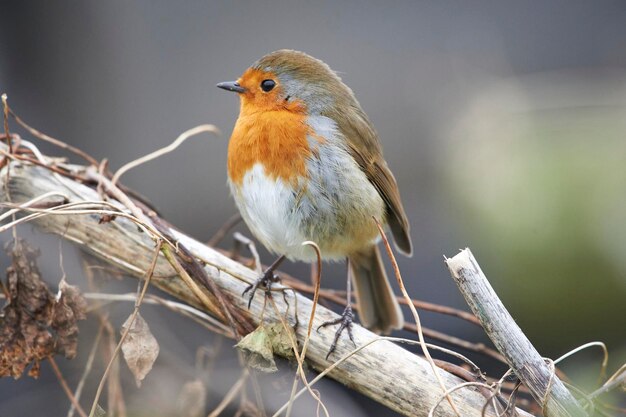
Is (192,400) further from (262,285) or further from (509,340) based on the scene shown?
(509,340)

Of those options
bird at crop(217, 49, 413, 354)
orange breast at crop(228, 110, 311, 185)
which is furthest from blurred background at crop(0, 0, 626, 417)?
orange breast at crop(228, 110, 311, 185)

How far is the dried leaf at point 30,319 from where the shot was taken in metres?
2.32

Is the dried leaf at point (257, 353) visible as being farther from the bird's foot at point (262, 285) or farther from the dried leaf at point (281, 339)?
the bird's foot at point (262, 285)

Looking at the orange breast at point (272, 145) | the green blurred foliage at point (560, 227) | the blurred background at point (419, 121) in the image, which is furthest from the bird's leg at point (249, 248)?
the green blurred foliage at point (560, 227)

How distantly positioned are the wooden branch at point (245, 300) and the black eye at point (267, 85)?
788 millimetres

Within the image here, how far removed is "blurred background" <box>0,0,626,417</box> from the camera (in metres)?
3.09

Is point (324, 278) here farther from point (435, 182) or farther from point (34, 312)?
point (34, 312)

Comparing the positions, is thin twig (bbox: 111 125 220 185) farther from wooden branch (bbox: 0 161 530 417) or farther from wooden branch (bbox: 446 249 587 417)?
wooden branch (bbox: 446 249 587 417)

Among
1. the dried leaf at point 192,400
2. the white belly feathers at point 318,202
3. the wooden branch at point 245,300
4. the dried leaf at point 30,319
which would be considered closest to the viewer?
the wooden branch at point 245,300

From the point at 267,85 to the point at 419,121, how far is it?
269cm

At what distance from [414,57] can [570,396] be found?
437 centimetres

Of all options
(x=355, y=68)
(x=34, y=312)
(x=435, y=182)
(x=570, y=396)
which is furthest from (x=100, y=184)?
(x=355, y=68)

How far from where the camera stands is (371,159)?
3107 mm

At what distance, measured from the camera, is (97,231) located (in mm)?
2564
